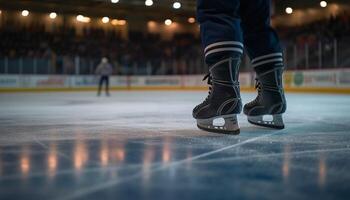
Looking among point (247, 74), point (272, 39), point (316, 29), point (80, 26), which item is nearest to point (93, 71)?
point (80, 26)

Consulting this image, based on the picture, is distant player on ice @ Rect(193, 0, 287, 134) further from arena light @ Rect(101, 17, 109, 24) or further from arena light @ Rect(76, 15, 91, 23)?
arena light @ Rect(101, 17, 109, 24)

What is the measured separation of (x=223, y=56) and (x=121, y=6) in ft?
60.5

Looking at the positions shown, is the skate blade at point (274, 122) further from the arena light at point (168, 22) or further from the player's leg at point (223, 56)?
the arena light at point (168, 22)

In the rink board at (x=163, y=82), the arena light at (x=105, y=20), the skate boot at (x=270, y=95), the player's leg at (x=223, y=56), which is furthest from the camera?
the arena light at (x=105, y=20)

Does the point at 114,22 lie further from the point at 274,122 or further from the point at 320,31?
the point at 274,122

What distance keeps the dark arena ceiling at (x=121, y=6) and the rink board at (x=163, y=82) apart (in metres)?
3.10

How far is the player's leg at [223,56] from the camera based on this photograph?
77.5 inches

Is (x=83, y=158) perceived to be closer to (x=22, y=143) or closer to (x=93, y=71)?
(x=22, y=143)

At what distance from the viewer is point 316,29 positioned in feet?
56.0

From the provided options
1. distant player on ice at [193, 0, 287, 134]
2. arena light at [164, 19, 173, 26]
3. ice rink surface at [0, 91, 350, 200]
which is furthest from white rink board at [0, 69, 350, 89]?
ice rink surface at [0, 91, 350, 200]

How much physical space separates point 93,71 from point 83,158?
17.0m

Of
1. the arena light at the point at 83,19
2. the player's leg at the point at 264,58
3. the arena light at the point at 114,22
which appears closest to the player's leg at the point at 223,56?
the player's leg at the point at 264,58

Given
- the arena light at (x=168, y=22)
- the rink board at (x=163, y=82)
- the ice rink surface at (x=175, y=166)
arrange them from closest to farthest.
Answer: the ice rink surface at (x=175, y=166), the rink board at (x=163, y=82), the arena light at (x=168, y=22)

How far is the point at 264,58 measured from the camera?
7.42 feet
